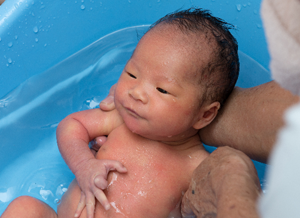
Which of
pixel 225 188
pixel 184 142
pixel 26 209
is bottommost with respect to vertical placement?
pixel 184 142

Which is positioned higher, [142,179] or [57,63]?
[57,63]

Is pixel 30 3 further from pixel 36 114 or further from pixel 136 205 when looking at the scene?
pixel 136 205

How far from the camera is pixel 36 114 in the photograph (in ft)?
5.10

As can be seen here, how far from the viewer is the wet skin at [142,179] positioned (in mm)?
1041

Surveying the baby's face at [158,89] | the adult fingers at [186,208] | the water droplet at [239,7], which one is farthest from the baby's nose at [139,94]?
the water droplet at [239,7]

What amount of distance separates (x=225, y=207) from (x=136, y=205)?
0.57m

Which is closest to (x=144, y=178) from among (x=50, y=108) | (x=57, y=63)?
(x=50, y=108)

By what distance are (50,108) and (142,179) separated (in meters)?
0.79

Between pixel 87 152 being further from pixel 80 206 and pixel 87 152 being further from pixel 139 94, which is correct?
pixel 139 94

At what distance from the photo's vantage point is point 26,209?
1.03m

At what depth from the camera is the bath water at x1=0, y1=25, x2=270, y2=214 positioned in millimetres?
1445

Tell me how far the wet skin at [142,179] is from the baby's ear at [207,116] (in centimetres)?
14

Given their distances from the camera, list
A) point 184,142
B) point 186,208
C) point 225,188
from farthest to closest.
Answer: point 184,142, point 186,208, point 225,188

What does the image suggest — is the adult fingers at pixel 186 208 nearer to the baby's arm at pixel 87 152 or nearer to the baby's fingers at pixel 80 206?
the baby's arm at pixel 87 152
